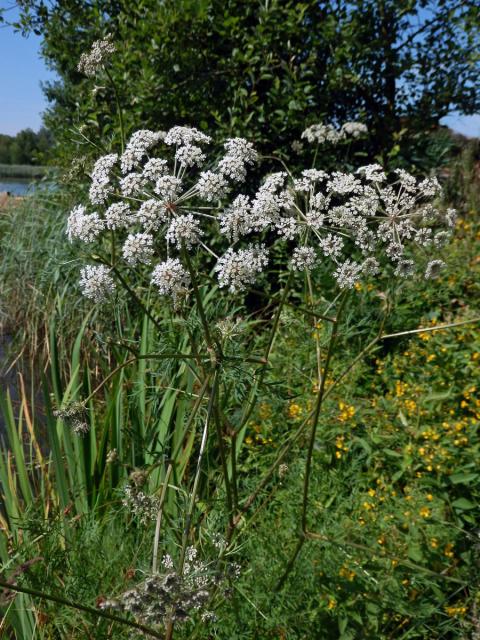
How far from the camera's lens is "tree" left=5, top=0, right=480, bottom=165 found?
16.8 feet

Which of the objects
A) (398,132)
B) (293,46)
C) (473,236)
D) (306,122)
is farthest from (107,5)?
(473,236)

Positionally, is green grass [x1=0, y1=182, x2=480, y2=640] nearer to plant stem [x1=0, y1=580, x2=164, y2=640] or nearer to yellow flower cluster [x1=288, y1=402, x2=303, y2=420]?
yellow flower cluster [x1=288, y1=402, x2=303, y2=420]

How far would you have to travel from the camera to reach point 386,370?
3.77m

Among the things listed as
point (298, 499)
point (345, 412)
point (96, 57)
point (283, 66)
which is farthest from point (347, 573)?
point (283, 66)

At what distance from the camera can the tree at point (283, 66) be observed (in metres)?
5.12

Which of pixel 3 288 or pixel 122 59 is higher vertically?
pixel 122 59

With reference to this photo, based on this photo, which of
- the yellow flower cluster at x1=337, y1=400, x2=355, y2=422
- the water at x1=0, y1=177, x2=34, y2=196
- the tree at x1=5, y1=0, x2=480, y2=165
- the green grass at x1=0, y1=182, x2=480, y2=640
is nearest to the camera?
the green grass at x1=0, y1=182, x2=480, y2=640

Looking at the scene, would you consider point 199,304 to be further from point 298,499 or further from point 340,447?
point 340,447

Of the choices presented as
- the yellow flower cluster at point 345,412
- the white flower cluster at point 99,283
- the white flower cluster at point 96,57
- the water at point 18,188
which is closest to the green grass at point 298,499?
the yellow flower cluster at point 345,412

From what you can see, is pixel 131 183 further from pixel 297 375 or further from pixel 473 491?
pixel 297 375

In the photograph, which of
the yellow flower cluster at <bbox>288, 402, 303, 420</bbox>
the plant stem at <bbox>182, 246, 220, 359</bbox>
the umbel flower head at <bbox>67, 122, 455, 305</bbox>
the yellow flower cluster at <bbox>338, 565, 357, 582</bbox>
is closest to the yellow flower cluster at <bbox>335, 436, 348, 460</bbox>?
the yellow flower cluster at <bbox>288, 402, 303, 420</bbox>

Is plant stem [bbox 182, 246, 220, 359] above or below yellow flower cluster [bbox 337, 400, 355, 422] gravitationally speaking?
above

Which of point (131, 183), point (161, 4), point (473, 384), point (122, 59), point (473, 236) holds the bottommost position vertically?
point (473, 384)

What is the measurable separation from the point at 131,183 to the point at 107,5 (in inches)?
202
